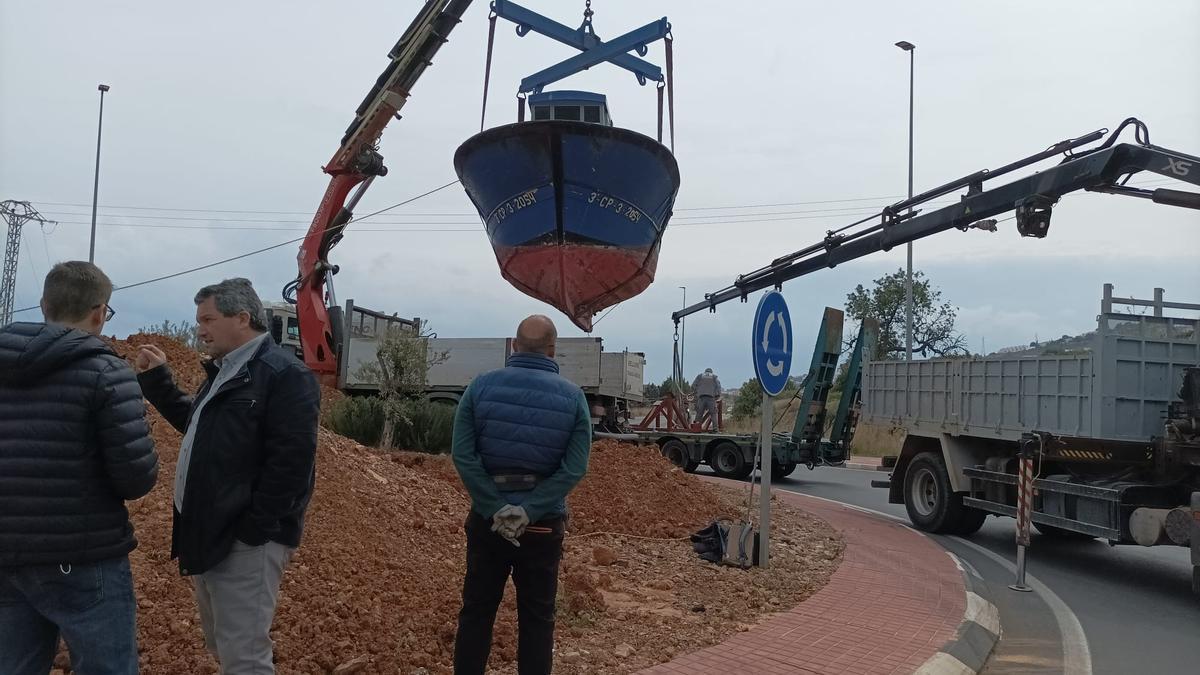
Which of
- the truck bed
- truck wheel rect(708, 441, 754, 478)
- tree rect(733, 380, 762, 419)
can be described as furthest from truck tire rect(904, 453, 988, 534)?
tree rect(733, 380, 762, 419)

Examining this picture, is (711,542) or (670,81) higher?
(670,81)

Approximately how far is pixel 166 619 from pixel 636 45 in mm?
8046

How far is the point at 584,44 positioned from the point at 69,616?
8942 mm

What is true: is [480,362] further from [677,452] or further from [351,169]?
[351,169]

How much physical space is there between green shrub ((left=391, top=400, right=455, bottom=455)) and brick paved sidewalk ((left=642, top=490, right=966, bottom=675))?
5633 millimetres

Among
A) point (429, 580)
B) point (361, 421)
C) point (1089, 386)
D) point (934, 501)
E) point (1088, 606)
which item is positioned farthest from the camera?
point (361, 421)

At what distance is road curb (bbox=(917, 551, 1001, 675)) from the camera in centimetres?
503

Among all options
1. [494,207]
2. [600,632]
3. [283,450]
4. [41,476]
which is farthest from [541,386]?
[494,207]

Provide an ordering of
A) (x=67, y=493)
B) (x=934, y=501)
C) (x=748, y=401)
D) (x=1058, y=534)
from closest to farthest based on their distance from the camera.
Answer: (x=67, y=493), (x=1058, y=534), (x=934, y=501), (x=748, y=401)

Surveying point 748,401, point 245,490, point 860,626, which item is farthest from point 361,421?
point 748,401

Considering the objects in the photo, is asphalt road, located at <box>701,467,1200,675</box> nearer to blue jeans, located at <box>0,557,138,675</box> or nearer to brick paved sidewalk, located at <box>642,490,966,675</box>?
brick paved sidewalk, located at <box>642,490,966,675</box>

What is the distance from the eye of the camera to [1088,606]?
7.30m

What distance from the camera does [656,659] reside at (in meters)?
4.72

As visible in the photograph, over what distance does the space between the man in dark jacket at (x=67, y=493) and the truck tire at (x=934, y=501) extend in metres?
10.1
